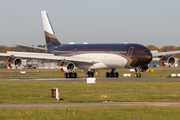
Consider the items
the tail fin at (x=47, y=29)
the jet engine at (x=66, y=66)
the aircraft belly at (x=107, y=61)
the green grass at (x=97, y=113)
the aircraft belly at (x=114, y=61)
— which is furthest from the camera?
the tail fin at (x=47, y=29)

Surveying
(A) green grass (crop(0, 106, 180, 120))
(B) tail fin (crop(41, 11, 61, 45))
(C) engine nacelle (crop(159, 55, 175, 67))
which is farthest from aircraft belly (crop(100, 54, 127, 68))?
(A) green grass (crop(0, 106, 180, 120))

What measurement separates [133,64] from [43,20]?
1007 inches

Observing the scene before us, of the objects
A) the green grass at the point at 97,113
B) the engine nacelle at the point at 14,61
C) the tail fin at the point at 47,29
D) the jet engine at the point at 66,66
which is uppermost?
the tail fin at the point at 47,29

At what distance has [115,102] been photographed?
24188 millimetres

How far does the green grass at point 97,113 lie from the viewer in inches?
654

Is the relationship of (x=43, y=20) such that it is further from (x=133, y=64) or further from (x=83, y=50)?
(x=133, y=64)

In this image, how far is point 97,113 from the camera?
18000mm

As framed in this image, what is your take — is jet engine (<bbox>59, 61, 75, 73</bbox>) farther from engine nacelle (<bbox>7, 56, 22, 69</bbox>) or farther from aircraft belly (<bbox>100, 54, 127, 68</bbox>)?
engine nacelle (<bbox>7, 56, 22, 69</bbox>)

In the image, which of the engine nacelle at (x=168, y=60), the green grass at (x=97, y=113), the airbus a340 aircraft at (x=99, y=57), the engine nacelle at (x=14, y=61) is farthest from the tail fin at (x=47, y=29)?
the green grass at (x=97, y=113)

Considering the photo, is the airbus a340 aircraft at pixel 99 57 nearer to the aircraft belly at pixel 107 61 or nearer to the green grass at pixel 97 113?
the aircraft belly at pixel 107 61

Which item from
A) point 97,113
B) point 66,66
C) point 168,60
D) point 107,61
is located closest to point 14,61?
point 66,66

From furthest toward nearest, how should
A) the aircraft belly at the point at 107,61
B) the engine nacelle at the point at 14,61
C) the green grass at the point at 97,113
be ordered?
1. the aircraft belly at the point at 107,61
2. the engine nacelle at the point at 14,61
3. the green grass at the point at 97,113

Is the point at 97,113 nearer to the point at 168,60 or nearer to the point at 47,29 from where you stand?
the point at 168,60

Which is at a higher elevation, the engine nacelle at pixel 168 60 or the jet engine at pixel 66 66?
the engine nacelle at pixel 168 60
